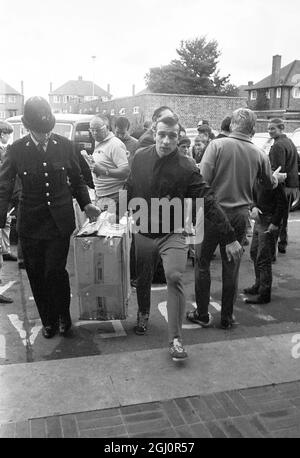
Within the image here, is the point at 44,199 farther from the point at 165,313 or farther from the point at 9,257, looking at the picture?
the point at 9,257

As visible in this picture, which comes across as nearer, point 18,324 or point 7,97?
point 18,324

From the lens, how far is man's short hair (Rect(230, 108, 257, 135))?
406cm

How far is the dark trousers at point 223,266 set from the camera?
405 centimetres

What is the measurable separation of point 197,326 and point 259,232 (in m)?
1.22

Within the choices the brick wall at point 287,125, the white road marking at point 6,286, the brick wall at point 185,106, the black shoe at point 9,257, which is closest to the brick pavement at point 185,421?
the white road marking at point 6,286

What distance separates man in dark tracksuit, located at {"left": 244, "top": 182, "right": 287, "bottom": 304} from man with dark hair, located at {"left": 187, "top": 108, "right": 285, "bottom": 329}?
57 centimetres

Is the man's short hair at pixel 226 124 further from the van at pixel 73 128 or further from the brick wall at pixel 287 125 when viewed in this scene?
the brick wall at pixel 287 125

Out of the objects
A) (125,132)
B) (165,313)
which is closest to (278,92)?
(125,132)

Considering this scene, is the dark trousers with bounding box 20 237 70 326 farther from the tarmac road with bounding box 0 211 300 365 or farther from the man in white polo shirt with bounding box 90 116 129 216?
the man in white polo shirt with bounding box 90 116 129 216

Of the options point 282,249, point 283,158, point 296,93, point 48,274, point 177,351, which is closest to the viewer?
point 177,351

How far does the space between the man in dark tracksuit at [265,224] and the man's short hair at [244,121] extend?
28.6 inches

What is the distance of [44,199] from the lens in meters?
3.69

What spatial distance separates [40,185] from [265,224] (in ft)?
7.50
